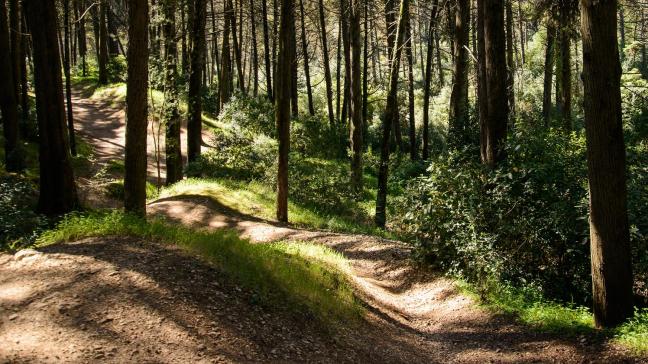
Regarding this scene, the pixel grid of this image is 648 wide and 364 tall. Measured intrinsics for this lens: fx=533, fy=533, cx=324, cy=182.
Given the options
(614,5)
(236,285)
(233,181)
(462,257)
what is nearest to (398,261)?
(462,257)

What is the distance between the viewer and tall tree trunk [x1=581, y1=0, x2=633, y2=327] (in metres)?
6.48

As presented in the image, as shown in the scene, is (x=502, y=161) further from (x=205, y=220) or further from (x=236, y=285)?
(x=205, y=220)

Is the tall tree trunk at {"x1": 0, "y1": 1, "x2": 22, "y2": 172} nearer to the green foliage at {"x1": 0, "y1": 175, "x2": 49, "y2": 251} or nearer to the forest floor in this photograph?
the green foliage at {"x1": 0, "y1": 175, "x2": 49, "y2": 251}

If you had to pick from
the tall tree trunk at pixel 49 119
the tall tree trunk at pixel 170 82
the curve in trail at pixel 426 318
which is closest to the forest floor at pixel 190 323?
the curve in trail at pixel 426 318

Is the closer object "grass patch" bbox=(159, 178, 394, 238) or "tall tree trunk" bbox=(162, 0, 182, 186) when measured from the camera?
"grass patch" bbox=(159, 178, 394, 238)

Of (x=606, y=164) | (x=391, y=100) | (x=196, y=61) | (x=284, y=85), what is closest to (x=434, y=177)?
(x=606, y=164)

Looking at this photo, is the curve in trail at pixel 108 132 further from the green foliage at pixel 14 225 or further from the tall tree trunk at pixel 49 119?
the green foliage at pixel 14 225

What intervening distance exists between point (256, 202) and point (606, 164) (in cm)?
1240

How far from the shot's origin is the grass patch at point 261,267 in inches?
278

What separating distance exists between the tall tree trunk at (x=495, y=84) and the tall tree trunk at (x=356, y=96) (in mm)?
9275

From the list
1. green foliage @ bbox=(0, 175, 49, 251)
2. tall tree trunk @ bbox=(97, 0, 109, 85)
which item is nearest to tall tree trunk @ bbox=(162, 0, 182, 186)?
green foliage @ bbox=(0, 175, 49, 251)

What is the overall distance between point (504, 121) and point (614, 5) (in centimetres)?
381

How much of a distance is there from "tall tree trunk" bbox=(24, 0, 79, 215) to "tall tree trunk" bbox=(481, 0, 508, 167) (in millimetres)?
8733

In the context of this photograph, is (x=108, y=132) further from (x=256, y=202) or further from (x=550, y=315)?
(x=550, y=315)
